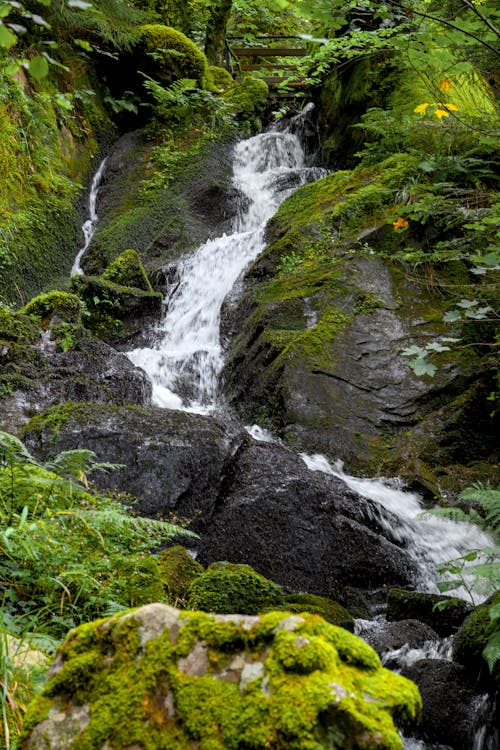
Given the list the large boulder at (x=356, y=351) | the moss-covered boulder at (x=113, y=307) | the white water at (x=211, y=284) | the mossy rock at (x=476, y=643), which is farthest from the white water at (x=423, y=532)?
the moss-covered boulder at (x=113, y=307)

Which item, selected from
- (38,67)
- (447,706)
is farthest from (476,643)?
(38,67)

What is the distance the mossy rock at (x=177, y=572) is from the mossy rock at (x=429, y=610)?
1465 mm

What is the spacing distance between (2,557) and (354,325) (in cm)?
552

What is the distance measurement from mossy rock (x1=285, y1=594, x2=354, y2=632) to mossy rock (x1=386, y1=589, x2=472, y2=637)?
45 centimetres

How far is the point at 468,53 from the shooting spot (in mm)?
4484

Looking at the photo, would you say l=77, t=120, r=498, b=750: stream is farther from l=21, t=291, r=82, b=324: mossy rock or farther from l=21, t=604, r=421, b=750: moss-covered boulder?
l=21, t=604, r=421, b=750: moss-covered boulder

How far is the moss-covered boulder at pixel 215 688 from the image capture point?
1.36 meters

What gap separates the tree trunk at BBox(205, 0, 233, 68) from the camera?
1670 centimetres

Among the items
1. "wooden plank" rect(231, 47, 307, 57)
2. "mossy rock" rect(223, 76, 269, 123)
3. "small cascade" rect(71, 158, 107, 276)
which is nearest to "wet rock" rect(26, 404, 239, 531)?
"small cascade" rect(71, 158, 107, 276)

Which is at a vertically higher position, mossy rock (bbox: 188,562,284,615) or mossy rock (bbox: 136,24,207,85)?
mossy rock (bbox: 136,24,207,85)

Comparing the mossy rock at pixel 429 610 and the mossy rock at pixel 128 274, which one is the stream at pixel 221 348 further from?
the mossy rock at pixel 128 274

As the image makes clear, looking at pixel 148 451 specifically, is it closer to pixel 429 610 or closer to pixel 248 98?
pixel 429 610

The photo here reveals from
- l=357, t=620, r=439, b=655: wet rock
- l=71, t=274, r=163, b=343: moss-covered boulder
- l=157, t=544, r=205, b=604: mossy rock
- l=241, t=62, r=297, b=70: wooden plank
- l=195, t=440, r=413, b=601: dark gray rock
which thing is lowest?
l=71, t=274, r=163, b=343: moss-covered boulder

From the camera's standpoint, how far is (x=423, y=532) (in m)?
5.56
